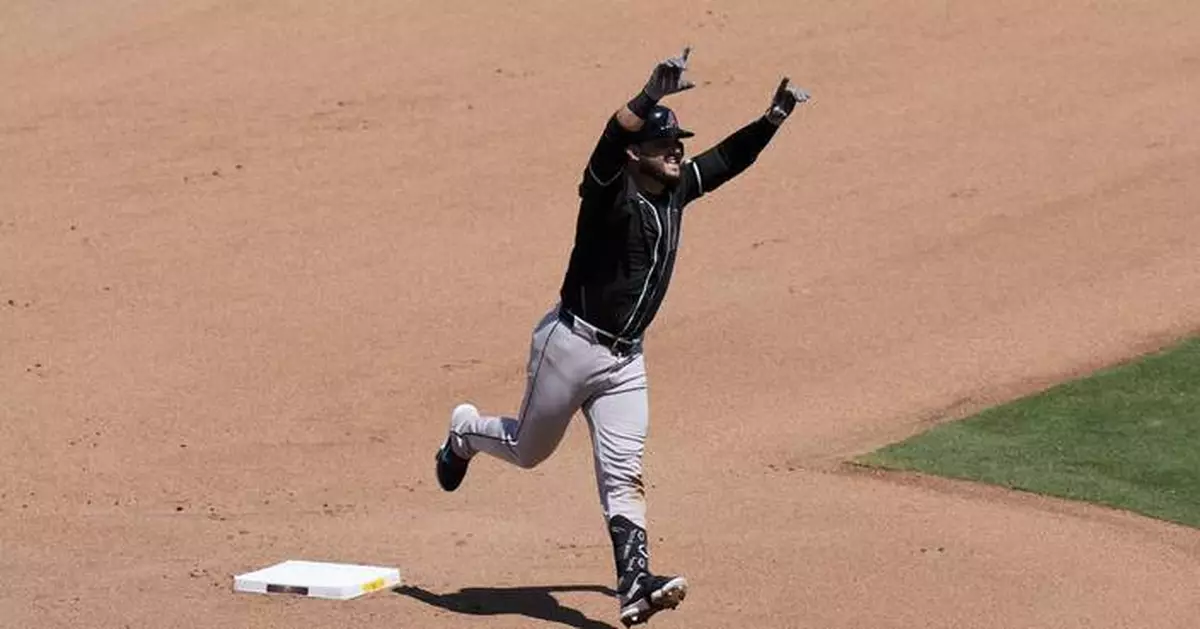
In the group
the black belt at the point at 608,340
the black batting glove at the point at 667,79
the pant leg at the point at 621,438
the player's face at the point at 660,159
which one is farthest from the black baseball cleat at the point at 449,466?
the black batting glove at the point at 667,79

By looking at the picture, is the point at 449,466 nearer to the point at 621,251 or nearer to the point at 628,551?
the point at 628,551

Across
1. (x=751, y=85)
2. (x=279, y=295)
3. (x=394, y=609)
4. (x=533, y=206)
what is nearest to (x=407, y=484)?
(x=394, y=609)

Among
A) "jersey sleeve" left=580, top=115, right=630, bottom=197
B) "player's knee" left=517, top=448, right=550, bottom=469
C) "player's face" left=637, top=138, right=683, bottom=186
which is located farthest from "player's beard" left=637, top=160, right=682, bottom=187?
"player's knee" left=517, top=448, right=550, bottom=469

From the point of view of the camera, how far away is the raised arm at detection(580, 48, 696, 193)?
7.94m

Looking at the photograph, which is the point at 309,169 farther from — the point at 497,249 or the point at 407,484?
the point at 407,484

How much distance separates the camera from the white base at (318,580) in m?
8.88

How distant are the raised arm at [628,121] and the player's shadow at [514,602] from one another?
1.70m

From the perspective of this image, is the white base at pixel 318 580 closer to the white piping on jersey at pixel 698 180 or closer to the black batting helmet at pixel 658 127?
the white piping on jersey at pixel 698 180

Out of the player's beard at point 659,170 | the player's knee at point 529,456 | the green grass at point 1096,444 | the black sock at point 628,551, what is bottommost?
the green grass at point 1096,444

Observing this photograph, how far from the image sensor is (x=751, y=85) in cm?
1717

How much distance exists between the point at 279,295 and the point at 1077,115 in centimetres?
638

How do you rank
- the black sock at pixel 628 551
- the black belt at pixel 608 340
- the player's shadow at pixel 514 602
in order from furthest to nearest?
the player's shadow at pixel 514 602 < the black belt at pixel 608 340 < the black sock at pixel 628 551

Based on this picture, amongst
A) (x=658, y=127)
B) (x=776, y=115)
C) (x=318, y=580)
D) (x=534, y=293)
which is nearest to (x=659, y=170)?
(x=658, y=127)

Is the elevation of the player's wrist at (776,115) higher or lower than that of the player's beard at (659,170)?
higher
